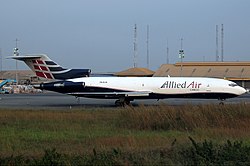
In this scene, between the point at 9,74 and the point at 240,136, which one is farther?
the point at 9,74

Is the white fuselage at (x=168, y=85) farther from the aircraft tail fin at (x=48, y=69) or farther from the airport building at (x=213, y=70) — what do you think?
the airport building at (x=213, y=70)

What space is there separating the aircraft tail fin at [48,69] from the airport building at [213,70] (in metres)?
57.6

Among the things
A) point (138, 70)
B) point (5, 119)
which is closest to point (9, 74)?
point (138, 70)

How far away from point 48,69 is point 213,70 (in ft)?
216

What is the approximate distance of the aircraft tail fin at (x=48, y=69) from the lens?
44875 mm

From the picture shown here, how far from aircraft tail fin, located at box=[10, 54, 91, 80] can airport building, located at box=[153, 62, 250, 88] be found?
5761cm

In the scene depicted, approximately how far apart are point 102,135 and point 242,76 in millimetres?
86438

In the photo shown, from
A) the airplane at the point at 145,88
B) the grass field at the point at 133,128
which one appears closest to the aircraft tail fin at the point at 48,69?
the airplane at the point at 145,88

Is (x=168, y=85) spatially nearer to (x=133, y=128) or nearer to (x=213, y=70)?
(x=133, y=128)

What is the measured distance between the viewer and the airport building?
99625 millimetres

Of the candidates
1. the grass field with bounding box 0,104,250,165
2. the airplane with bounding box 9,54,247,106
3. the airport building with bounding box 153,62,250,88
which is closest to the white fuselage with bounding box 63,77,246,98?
the airplane with bounding box 9,54,247,106

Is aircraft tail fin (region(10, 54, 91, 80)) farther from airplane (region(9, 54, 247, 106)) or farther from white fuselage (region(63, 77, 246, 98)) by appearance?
white fuselage (region(63, 77, 246, 98))

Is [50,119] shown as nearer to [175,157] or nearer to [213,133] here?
[213,133]

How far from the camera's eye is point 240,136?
16312 mm
